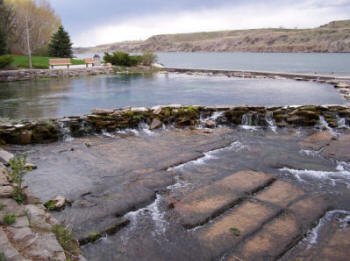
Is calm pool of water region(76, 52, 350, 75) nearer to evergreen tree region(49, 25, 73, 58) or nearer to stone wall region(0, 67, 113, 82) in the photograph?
stone wall region(0, 67, 113, 82)

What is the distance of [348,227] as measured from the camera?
552 centimetres

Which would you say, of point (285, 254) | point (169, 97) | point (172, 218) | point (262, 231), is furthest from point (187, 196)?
point (169, 97)

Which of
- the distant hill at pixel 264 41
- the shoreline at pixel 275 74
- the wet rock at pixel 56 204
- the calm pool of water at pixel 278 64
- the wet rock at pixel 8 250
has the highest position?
the distant hill at pixel 264 41

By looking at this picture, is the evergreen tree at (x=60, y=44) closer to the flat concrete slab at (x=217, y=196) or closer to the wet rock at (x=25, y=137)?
the wet rock at (x=25, y=137)

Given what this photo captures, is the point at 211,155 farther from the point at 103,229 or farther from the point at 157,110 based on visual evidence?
the point at 103,229

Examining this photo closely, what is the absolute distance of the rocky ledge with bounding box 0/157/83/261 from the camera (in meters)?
3.88

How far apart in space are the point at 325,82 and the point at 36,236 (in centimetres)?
2108

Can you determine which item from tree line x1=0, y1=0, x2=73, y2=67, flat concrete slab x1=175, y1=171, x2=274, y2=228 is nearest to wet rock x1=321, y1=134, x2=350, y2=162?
flat concrete slab x1=175, y1=171, x2=274, y2=228

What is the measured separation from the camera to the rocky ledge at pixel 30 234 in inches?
153

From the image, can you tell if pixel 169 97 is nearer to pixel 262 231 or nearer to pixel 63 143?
pixel 63 143

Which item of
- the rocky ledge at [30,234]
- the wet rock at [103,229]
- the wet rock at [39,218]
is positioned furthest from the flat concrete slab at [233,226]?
the wet rock at [39,218]

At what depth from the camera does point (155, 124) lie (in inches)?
474

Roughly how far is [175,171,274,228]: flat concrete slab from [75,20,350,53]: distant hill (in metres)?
96.7

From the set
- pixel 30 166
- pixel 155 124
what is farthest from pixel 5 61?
pixel 30 166
